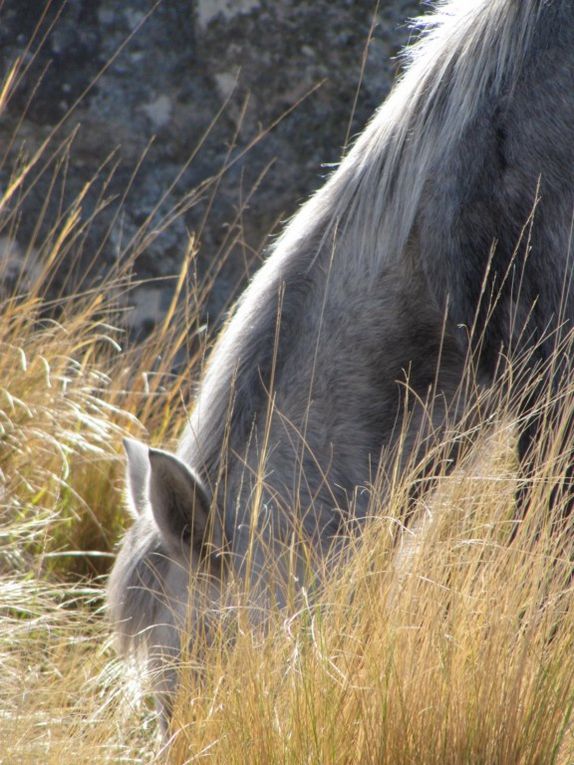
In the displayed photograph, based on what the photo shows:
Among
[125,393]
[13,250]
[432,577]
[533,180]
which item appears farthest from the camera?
[13,250]

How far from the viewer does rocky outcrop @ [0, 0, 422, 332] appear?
4.23m

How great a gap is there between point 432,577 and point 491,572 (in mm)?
97

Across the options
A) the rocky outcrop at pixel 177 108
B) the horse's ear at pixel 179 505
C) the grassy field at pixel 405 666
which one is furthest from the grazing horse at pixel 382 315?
the rocky outcrop at pixel 177 108

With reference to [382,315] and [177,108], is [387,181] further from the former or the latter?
[177,108]

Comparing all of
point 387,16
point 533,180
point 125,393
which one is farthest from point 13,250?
point 533,180

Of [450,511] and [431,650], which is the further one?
[450,511]

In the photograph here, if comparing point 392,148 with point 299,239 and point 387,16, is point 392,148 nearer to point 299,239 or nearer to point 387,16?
point 299,239

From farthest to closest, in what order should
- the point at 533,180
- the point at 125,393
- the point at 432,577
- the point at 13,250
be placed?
1. the point at 13,250
2. the point at 125,393
3. the point at 533,180
4. the point at 432,577

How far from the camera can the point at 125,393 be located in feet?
12.1

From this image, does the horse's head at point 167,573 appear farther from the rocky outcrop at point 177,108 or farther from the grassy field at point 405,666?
the rocky outcrop at point 177,108

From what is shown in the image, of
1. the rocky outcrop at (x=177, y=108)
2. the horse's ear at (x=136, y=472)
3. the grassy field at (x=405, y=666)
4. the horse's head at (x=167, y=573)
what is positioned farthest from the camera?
the rocky outcrop at (x=177, y=108)

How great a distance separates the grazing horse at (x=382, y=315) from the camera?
78.9 inches

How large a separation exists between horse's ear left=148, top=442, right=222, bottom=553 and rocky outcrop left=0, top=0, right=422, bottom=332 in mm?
2347

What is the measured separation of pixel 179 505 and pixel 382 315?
2.00 feet
